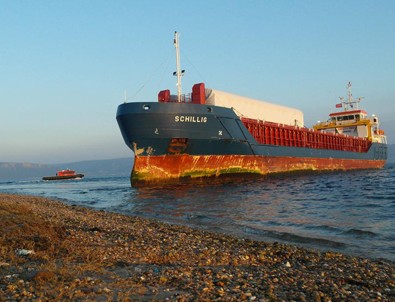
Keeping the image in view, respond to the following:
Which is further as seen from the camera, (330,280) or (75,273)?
(330,280)

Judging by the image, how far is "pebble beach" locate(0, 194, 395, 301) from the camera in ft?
14.4

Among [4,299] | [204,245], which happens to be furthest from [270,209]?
[4,299]

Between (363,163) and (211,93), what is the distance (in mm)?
34413

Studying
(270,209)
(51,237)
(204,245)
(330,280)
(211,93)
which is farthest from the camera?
(211,93)

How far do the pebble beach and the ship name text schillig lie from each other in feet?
58.4

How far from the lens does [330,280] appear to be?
5336 millimetres

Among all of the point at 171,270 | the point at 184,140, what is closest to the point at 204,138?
the point at 184,140

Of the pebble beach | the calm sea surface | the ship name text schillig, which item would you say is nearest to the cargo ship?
the ship name text schillig

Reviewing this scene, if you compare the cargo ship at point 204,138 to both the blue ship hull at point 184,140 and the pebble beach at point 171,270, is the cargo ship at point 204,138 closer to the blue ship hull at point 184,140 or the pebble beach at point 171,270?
the blue ship hull at point 184,140

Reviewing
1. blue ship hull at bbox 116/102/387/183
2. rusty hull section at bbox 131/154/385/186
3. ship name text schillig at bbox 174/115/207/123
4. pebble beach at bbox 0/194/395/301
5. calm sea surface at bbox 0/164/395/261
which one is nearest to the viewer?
pebble beach at bbox 0/194/395/301

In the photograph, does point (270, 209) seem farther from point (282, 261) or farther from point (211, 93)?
point (211, 93)

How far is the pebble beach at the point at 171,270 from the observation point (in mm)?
4383

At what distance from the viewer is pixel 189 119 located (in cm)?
2645

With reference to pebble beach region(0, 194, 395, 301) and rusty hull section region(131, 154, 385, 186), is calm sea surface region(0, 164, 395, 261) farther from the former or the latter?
rusty hull section region(131, 154, 385, 186)
